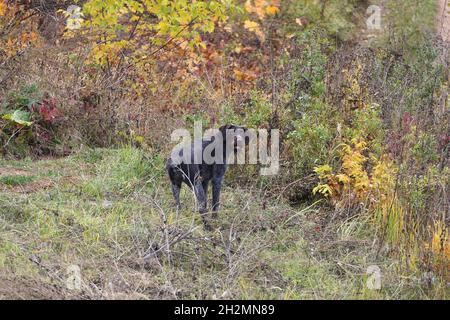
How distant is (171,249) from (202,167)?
1.46m

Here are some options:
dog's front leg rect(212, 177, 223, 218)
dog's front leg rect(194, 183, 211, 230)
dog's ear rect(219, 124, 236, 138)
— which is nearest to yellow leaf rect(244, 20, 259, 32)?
dog's ear rect(219, 124, 236, 138)

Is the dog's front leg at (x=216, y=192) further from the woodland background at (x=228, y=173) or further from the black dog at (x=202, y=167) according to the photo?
the woodland background at (x=228, y=173)

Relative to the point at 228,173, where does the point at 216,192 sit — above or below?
above

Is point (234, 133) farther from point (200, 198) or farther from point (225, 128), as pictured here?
point (200, 198)

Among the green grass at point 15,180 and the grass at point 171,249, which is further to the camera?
the green grass at point 15,180

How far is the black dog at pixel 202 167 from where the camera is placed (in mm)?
7773

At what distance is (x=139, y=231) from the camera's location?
23.1 feet

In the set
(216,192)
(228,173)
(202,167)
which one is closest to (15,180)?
(202,167)

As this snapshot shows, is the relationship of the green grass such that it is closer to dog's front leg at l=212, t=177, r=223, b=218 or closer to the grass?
the grass

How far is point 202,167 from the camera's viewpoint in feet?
25.8

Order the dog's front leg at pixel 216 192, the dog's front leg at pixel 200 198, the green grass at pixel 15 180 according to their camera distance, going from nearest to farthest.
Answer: the dog's front leg at pixel 200 198, the dog's front leg at pixel 216 192, the green grass at pixel 15 180

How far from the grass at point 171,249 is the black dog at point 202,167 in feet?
0.80

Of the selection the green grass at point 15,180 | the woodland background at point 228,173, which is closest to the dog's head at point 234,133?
the woodland background at point 228,173

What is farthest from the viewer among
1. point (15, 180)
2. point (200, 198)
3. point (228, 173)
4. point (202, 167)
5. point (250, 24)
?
point (250, 24)
